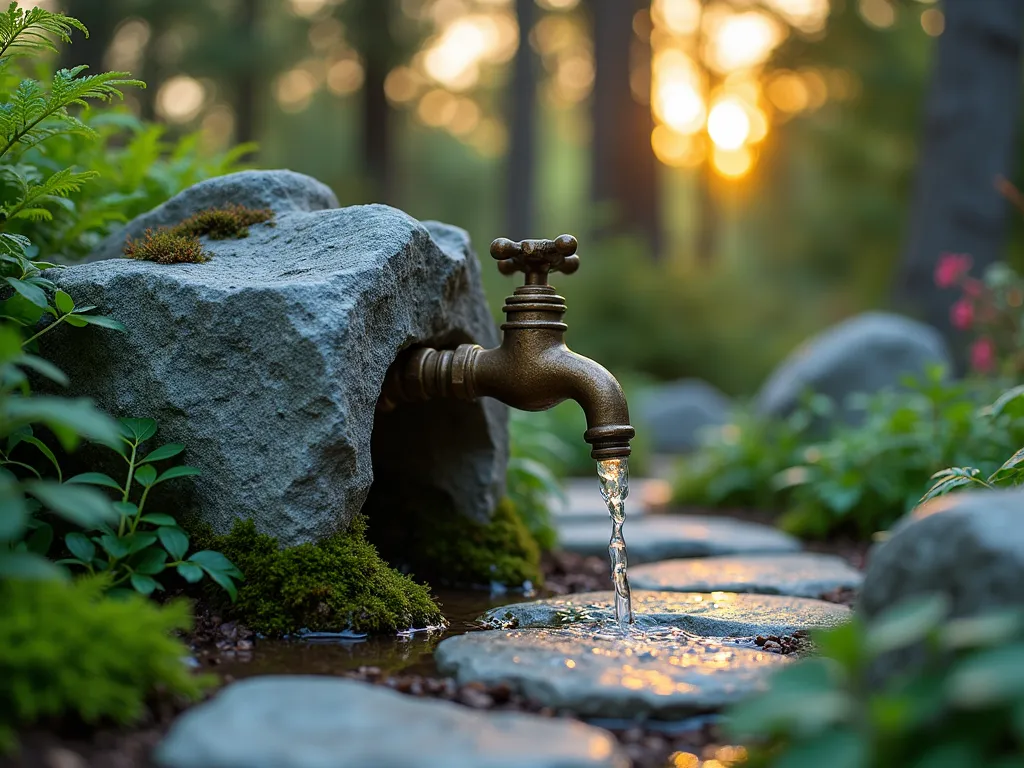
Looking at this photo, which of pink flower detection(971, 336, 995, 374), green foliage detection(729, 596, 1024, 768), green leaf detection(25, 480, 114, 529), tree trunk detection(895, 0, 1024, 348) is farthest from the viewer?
tree trunk detection(895, 0, 1024, 348)

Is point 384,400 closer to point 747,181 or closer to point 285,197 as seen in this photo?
point 285,197

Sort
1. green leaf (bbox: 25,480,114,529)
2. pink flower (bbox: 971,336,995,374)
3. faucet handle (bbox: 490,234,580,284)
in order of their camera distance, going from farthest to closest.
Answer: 1. pink flower (bbox: 971,336,995,374)
2. faucet handle (bbox: 490,234,580,284)
3. green leaf (bbox: 25,480,114,529)

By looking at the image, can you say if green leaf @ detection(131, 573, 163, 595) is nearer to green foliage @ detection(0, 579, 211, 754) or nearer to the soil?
the soil

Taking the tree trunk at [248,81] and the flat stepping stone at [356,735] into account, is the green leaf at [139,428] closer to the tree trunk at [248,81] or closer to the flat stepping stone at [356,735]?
the flat stepping stone at [356,735]

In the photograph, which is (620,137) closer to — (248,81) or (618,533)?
(248,81)

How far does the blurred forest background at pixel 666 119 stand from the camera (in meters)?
8.95

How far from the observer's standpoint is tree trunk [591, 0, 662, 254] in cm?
1266

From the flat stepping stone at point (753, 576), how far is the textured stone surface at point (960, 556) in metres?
1.66

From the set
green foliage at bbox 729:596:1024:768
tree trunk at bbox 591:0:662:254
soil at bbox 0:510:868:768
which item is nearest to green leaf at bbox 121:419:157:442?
soil at bbox 0:510:868:768

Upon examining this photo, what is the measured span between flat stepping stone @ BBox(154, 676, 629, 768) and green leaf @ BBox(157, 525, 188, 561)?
59cm

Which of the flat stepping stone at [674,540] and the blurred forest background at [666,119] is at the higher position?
the blurred forest background at [666,119]

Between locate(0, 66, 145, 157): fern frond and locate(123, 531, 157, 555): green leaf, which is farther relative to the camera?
locate(0, 66, 145, 157): fern frond

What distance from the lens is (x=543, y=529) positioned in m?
4.04

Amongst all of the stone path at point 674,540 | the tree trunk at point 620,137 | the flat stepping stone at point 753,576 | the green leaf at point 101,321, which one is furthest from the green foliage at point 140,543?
the tree trunk at point 620,137
